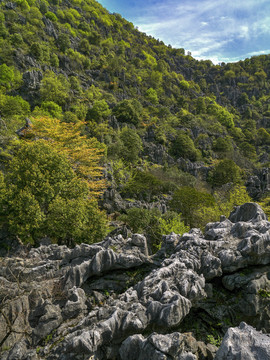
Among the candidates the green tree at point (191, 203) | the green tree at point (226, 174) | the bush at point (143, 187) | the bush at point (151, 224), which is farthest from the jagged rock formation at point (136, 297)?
the green tree at point (226, 174)

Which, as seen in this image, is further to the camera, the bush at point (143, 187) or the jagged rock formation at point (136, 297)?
the bush at point (143, 187)

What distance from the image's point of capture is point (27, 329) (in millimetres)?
8586

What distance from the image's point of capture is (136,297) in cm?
906

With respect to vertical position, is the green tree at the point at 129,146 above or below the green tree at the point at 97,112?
below

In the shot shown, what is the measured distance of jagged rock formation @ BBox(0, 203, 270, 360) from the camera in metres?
7.38

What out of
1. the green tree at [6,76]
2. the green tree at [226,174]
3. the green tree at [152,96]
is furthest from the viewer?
the green tree at [152,96]

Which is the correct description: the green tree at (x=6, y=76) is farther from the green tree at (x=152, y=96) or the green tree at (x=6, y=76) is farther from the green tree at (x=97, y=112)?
the green tree at (x=152, y=96)

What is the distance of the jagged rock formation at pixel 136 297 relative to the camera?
24.2ft

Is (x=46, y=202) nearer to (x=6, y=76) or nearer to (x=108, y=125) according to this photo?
(x=108, y=125)

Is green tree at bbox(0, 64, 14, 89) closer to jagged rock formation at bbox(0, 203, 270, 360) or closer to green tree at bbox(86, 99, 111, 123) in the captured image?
green tree at bbox(86, 99, 111, 123)

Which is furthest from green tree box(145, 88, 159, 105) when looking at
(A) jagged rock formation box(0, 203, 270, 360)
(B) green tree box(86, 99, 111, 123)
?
(A) jagged rock formation box(0, 203, 270, 360)

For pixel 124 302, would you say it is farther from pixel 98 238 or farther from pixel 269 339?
pixel 98 238

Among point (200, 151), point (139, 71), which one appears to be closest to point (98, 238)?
point (200, 151)

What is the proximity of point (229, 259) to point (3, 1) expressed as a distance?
9047 cm
